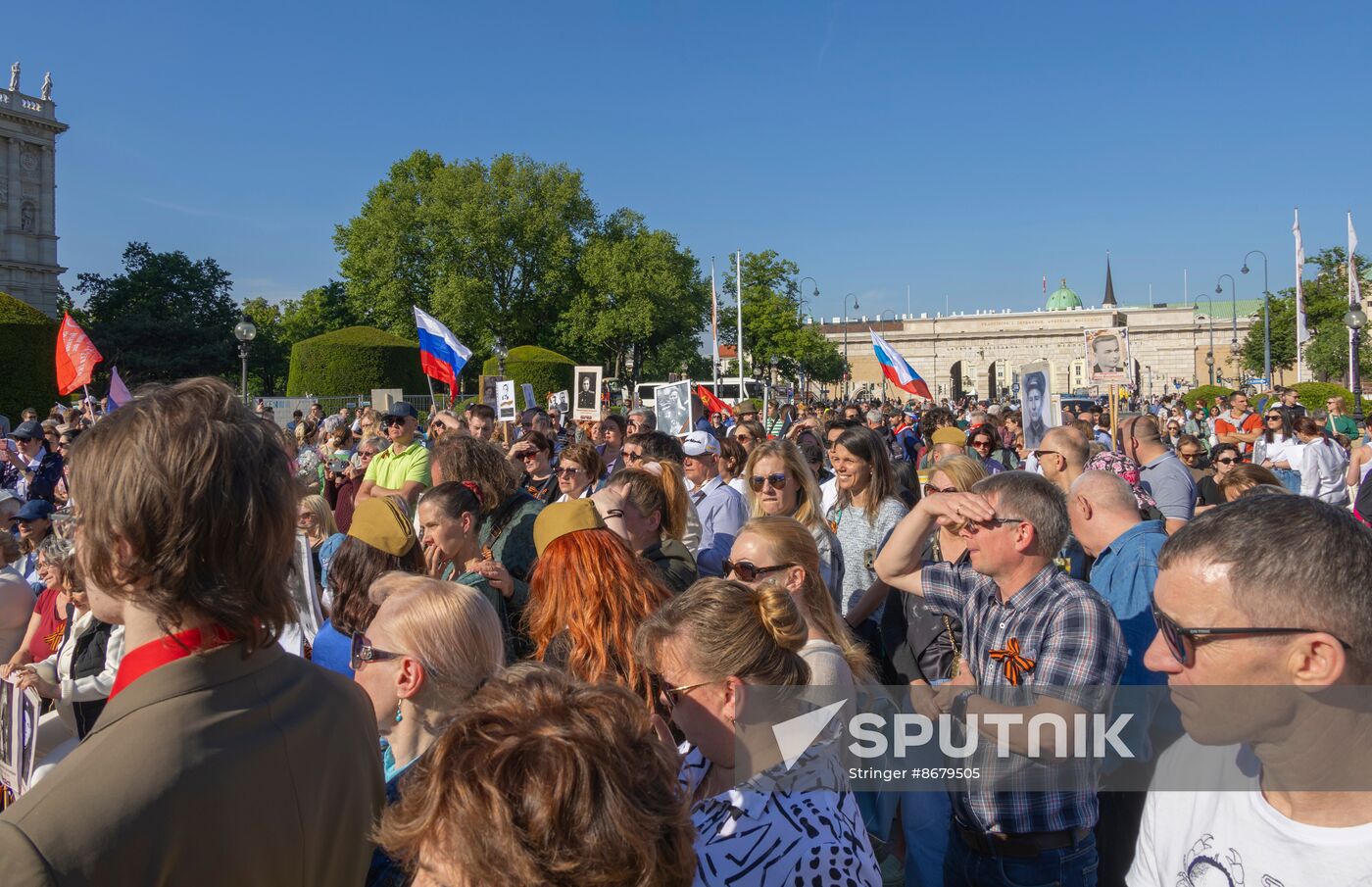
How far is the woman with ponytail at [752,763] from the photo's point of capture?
202 cm

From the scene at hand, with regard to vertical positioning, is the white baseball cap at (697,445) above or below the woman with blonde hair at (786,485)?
above

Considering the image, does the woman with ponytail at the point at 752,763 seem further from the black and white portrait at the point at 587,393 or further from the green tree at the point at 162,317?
the green tree at the point at 162,317

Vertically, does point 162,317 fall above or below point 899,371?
above

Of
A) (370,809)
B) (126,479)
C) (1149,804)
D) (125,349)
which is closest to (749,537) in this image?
(1149,804)

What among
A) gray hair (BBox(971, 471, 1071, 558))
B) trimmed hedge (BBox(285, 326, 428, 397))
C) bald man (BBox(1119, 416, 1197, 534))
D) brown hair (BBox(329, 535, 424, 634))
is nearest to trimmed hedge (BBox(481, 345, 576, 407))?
trimmed hedge (BBox(285, 326, 428, 397))

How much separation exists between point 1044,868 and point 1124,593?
1.16m

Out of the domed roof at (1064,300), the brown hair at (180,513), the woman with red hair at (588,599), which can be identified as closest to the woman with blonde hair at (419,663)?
the woman with red hair at (588,599)

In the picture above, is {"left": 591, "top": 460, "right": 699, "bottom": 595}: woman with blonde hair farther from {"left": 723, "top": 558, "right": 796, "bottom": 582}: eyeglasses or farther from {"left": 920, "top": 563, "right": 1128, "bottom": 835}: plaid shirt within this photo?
{"left": 920, "top": 563, "right": 1128, "bottom": 835}: plaid shirt

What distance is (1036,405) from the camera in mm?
9461

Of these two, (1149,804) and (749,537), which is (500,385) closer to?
(749,537)

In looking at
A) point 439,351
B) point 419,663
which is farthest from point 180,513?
point 439,351

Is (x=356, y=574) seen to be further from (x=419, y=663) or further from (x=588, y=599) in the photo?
(x=419, y=663)

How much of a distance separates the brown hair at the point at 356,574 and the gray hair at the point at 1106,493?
2744mm

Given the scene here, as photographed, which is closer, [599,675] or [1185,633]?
[1185,633]
